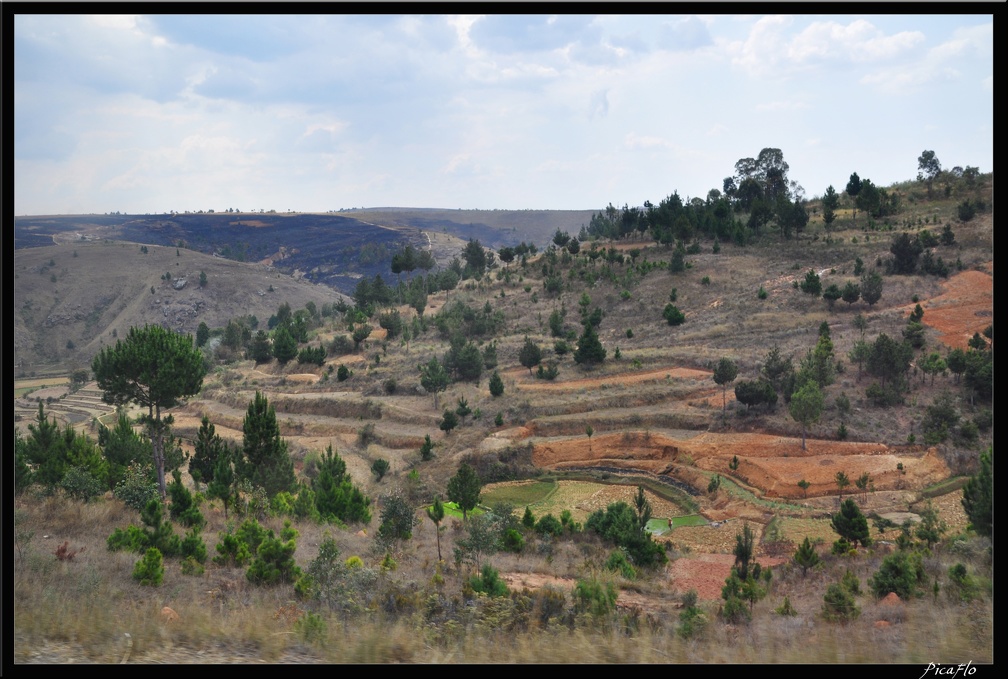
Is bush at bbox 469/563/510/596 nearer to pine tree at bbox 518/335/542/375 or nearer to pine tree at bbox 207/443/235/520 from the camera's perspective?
pine tree at bbox 207/443/235/520

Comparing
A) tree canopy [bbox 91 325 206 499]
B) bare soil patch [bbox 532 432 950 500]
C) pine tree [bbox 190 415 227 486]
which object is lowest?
bare soil patch [bbox 532 432 950 500]

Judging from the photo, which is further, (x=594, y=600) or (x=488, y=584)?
(x=488, y=584)

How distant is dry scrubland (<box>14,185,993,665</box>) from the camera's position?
17.6 feet

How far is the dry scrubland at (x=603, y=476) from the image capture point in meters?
5.36

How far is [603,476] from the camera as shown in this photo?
27.2 m

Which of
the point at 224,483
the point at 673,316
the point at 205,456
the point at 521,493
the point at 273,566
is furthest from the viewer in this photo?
the point at 673,316

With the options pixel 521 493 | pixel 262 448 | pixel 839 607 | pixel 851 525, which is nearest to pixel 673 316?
pixel 521 493

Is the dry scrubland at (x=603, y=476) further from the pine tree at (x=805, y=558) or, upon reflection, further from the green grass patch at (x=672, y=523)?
the green grass patch at (x=672, y=523)

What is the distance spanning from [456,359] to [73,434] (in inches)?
855

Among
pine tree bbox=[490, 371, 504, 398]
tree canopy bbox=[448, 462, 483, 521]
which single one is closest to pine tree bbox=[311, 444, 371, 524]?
tree canopy bbox=[448, 462, 483, 521]

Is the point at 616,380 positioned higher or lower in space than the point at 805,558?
higher

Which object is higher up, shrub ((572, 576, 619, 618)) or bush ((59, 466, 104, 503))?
shrub ((572, 576, 619, 618))

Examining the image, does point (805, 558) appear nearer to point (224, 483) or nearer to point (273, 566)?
point (273, 566)
